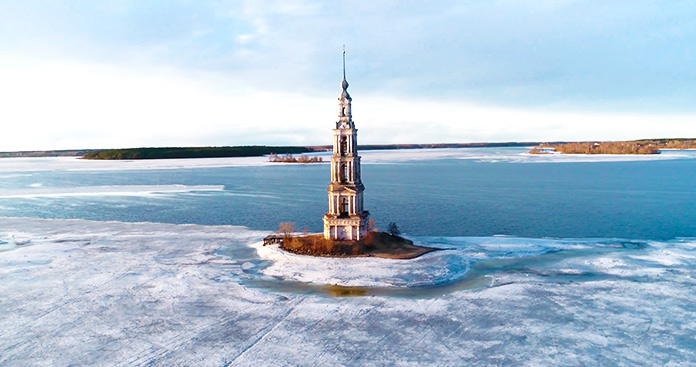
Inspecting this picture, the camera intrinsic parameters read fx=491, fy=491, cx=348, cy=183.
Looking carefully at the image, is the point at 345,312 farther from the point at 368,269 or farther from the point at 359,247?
the point at 359,247

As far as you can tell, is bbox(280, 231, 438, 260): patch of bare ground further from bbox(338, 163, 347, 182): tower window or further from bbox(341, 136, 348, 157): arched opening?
bbox(341, 136, 348, 157): arched opening

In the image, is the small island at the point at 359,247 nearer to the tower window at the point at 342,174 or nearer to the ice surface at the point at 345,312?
the ice surface at the point at 345,312

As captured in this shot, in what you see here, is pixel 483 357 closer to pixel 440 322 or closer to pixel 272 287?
pixel 440 322

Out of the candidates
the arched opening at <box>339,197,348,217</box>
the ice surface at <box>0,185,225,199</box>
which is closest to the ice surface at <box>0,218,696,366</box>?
the arched opening at <box>339,197,348,217</box>

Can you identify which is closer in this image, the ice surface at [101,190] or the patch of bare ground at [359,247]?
the patch of bare ground at [359,247]

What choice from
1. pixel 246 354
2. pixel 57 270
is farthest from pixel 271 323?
pixel 57 270

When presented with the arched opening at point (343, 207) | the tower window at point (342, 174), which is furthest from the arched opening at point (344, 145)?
the arched opening at point (343, 207)

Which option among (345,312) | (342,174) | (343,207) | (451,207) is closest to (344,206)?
(343,207)
